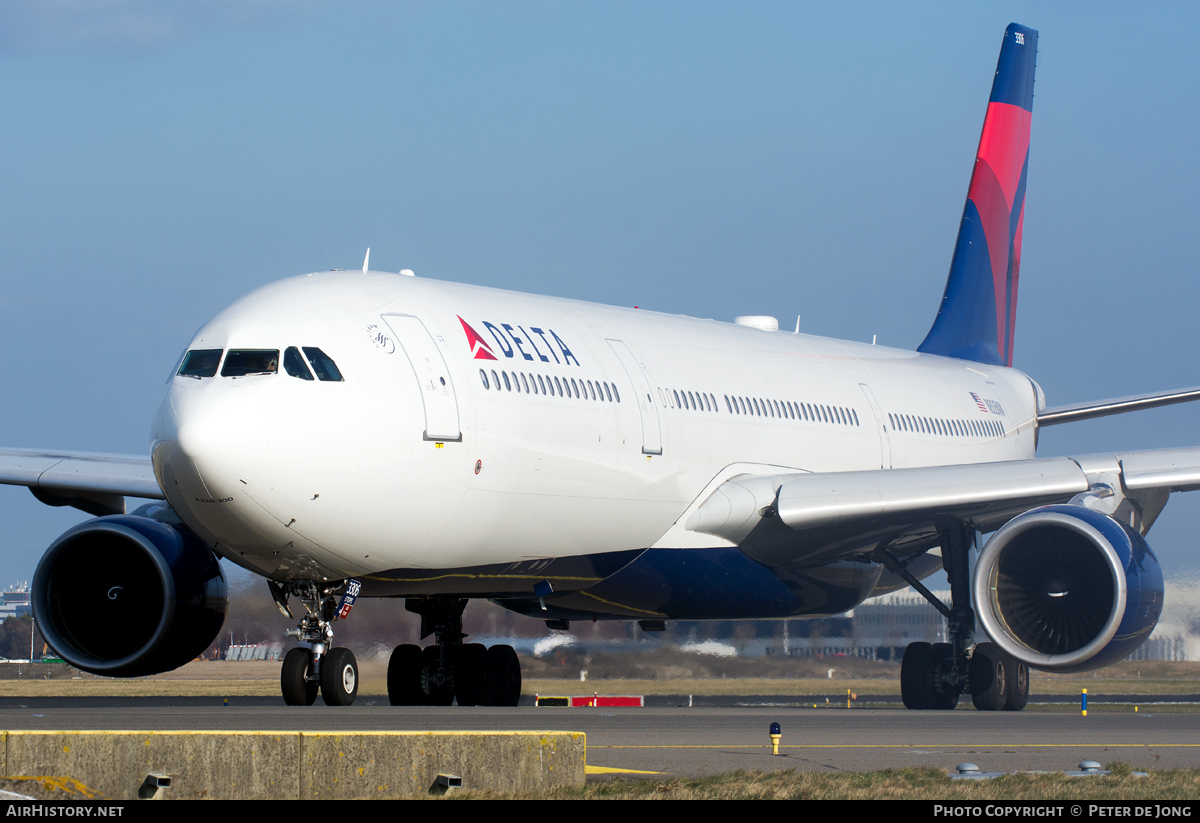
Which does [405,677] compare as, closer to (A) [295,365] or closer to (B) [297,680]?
(B) [297,680]

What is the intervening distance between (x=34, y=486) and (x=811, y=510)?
7.58m

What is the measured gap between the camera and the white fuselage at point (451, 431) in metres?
11.7

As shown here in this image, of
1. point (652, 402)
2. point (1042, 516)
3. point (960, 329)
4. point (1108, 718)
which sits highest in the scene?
point (960, 329)

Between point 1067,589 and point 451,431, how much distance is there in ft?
20.5

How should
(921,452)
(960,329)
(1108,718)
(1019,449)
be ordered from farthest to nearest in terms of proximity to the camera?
(960,329)
(1019,449)
(921,452)
(1108,718)

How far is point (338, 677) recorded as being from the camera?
12.4 m

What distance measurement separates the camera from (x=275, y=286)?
43.2ft

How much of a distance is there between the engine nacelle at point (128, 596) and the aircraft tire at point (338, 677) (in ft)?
7.60

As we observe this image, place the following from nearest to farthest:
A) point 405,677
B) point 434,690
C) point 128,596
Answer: point 128,596 < point 405,677 < point 434,690

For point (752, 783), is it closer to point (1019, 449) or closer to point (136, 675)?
point (136, 675)

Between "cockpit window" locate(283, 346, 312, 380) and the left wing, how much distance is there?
3.89 m

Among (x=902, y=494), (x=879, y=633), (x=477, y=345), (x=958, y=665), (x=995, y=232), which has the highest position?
(x=995, y=232)

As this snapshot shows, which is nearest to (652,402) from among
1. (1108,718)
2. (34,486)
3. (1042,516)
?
(1042,516)

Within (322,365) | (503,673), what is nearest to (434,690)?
(503,673)
